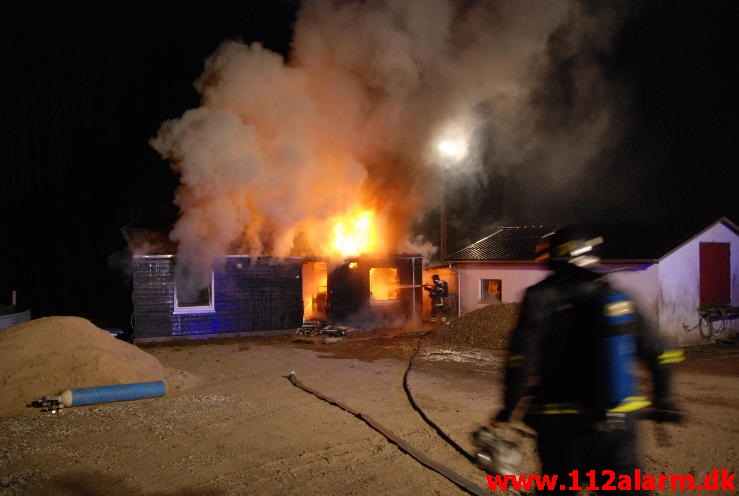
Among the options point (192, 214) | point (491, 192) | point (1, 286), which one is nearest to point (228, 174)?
point (192, 214)

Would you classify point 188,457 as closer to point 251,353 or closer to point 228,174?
point 251,353

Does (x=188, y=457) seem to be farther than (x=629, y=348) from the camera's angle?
Yes

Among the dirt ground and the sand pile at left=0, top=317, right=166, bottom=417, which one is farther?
the sand pile at left=0, top=317, right=166, bottom=417

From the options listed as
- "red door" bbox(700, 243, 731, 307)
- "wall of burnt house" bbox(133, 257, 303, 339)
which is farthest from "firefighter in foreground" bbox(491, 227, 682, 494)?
"red door" bbox(700, 243, 731, 307)

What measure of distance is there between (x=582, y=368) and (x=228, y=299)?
50.2 ft

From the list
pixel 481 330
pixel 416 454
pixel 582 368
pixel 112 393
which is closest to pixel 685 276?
pixel 481 330

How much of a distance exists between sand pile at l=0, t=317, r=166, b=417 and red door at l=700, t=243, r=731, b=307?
17.5 metres

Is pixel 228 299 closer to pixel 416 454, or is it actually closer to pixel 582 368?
pixel 416 454

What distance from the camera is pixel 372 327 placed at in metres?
19.4

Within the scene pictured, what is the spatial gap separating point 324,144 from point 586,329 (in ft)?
55.1

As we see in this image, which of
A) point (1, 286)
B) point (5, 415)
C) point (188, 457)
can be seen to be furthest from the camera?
point (1, 286)

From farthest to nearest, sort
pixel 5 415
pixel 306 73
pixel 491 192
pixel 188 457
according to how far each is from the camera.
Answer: pixel 491 192
pixel 306 73
pixel 5 415
pixel 188 457

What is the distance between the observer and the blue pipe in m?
7.70

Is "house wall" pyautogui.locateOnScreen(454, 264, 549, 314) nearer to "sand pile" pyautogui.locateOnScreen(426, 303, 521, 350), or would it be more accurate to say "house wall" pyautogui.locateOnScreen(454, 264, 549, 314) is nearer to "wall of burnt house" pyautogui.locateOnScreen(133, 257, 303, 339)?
"sand pile" pyautogui.locateOnScreen(426, 303, 521, 350)
